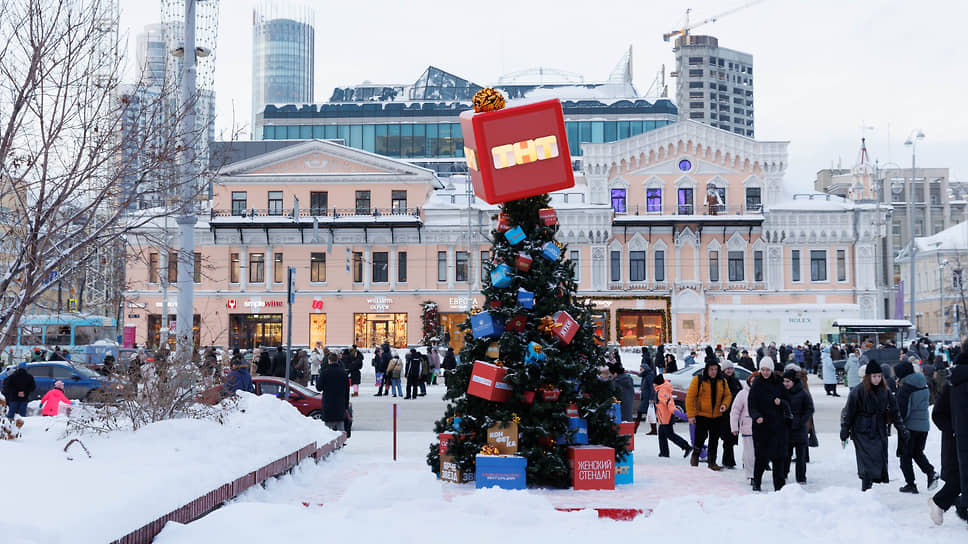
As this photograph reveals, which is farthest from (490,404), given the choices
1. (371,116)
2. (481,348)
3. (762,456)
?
(371,116)

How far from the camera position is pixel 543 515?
29.3ft

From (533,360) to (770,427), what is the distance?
335cm

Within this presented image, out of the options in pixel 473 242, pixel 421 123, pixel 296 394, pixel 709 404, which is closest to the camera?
pixel 709 404

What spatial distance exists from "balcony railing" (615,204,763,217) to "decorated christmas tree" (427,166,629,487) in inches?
1675

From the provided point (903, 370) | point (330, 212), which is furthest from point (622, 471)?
point (330, 212)

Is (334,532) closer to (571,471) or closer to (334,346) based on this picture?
(571,471)

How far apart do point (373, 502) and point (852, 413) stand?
6495 mm

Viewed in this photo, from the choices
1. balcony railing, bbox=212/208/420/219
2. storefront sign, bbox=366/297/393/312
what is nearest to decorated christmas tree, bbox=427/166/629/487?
balcony railing, bbox=212/208/420/219

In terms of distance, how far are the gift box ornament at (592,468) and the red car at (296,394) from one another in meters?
9.26

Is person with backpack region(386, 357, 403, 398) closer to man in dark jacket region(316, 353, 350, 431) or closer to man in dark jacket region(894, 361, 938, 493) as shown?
man in dark jacket region(316, 353, 350, 431)

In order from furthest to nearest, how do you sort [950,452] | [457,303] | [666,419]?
[457,303]
[666,419]
[950,452]

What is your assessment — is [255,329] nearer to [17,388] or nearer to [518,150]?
[17,388]

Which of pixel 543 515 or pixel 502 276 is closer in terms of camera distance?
pixel 543 515

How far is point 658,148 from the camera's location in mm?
53875
